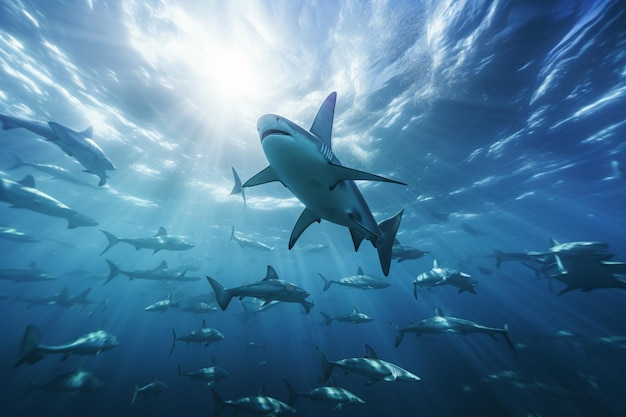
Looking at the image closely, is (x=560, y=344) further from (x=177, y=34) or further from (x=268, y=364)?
(x=177, y=34)

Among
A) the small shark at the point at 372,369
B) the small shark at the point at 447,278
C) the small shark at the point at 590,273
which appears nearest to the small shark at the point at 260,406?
the small shark at the point at 372,369

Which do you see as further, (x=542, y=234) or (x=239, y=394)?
(x=542, y=234)

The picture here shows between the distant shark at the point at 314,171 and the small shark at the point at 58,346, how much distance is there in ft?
26.6

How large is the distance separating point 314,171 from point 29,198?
1422cm

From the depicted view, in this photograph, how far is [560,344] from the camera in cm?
1616

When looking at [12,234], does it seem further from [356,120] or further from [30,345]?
[356,120]

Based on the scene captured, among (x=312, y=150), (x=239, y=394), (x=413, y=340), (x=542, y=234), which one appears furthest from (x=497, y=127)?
(x=542, y=234)

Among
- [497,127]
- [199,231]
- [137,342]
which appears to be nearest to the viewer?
[497,127]

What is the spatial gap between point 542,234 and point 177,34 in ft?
184

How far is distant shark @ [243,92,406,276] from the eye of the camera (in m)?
2.12

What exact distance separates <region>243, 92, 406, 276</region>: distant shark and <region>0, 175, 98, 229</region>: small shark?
12.6 m

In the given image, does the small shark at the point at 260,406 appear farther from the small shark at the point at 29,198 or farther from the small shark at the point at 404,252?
the small shark at the point at 29,198

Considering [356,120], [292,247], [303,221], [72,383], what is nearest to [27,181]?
[72,383]

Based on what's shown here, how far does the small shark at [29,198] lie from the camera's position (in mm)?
9438
